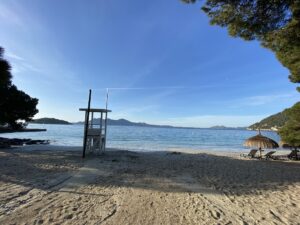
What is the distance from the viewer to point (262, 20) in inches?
279

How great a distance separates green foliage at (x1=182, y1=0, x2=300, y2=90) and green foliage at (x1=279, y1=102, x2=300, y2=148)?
669cm

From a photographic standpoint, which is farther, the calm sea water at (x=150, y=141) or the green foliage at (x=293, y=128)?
the calm sea water at (x=150, y=141)

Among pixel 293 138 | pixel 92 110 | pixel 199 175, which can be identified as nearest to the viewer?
pixel 199 175

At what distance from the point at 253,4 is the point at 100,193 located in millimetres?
7393

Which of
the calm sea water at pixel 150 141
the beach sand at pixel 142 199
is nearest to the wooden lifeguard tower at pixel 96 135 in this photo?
the beach sand at pixel 142 199

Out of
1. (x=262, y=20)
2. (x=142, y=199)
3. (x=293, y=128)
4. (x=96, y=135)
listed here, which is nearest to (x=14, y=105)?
(x=96, y=135)

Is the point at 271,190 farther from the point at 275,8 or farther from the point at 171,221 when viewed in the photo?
the point at 275,8

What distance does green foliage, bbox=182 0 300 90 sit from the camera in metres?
6.75

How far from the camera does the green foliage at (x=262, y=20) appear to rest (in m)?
6.75

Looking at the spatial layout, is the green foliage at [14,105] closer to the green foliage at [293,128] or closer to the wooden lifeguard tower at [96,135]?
the wooden lifeguard tower at [96,135]

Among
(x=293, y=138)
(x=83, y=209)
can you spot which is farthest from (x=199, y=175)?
(x=293, y=138)

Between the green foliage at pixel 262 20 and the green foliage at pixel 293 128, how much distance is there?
6.69 metres

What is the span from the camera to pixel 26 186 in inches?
250

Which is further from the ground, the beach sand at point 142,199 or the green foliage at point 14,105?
the green foliage at point 14,105
